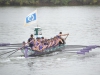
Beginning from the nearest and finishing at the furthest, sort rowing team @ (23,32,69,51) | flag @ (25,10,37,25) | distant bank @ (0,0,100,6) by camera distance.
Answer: rowing team @ (23,32,69,51)
flag @ (25,10,37,25)
distant bank @ (0,0,100,6)

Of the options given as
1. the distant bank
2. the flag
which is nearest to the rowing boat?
the flag

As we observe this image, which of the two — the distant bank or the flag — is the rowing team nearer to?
the flag

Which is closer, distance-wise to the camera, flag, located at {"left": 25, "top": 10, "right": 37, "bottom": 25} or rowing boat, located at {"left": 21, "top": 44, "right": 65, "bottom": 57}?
rowing boat, located at {"left": 21, "top": 44, "right": 65, "bottom": 57}

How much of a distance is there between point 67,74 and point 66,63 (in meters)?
3.11

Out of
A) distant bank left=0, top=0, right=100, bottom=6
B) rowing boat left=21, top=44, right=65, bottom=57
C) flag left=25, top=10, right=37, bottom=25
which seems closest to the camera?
rowing boat left=21, top=44, right=65, bottom=57

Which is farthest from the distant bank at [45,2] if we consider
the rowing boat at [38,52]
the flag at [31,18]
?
the flag at [31,18]

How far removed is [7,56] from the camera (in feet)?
110

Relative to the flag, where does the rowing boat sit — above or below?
below

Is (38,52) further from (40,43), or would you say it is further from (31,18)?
(31,18)

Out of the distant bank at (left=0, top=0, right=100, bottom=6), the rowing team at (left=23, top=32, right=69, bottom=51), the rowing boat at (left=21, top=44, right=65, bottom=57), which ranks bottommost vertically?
the rowing boat at (left=21, top=44, right=65, bottom=57)

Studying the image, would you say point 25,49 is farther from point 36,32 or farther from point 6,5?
point 6,5

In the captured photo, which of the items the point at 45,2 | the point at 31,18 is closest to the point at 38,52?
the point at 31,18

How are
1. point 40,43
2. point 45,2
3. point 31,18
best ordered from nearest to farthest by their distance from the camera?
point 40,43 < point 31,18 < point 45,2

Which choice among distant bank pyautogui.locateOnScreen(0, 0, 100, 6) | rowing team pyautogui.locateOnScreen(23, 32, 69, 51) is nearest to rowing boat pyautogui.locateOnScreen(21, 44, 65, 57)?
rowing team pyautogui.locateOnScreen(23, 32, 69, 51)
